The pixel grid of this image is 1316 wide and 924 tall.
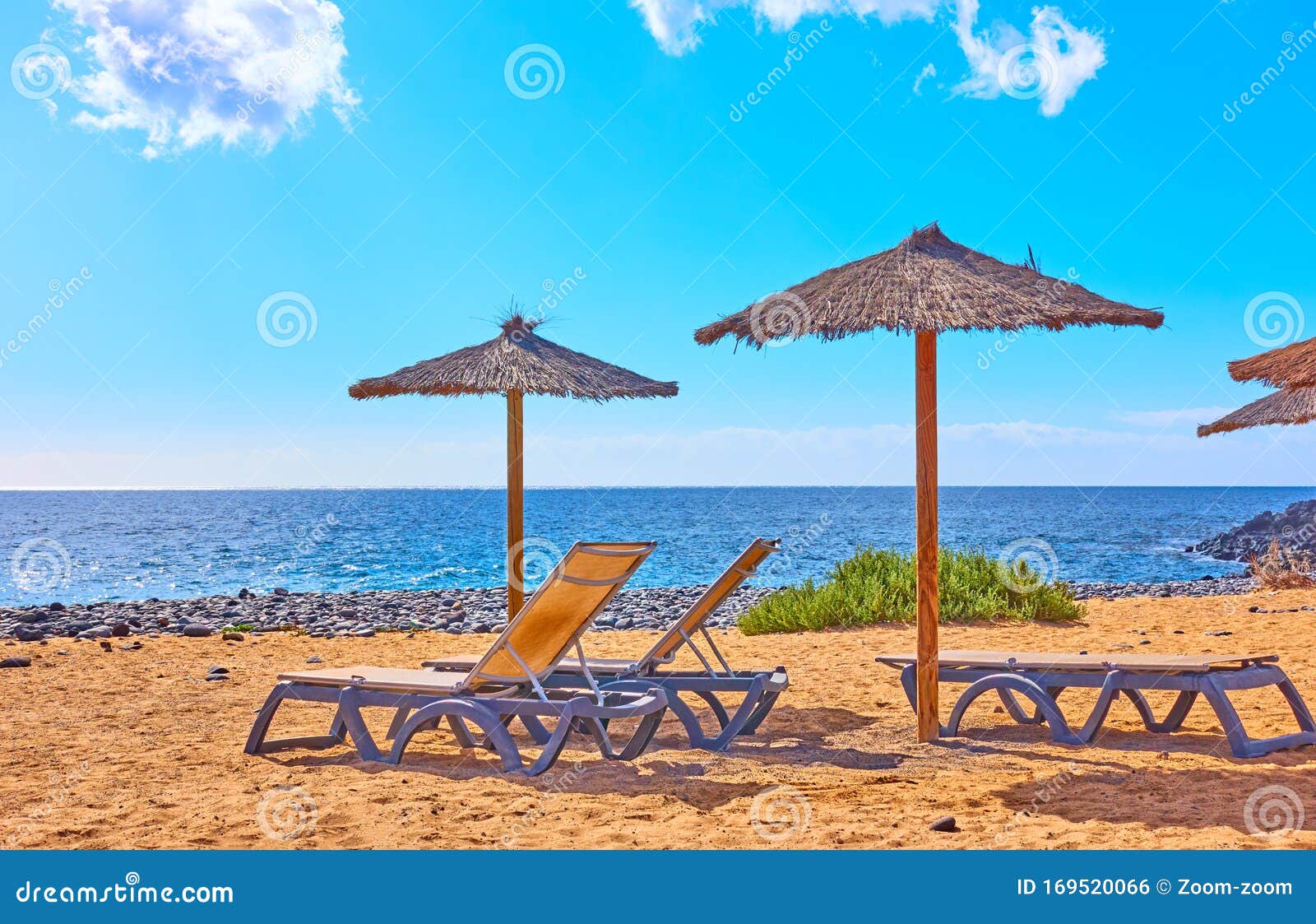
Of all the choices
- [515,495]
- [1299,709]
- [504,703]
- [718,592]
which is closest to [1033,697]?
[1299,709]

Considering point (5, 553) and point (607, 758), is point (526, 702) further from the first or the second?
point (5, 553)

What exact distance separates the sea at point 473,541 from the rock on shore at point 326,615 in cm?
298

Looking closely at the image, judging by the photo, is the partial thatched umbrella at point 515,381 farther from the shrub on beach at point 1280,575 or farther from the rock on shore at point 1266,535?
the rock on shore at point 1266,535

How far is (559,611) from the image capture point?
472 cm

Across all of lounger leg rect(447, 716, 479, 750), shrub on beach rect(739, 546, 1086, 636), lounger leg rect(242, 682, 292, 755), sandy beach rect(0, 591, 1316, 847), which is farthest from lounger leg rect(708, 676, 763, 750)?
shrub on beach rect(739, 546, 1086, 636)

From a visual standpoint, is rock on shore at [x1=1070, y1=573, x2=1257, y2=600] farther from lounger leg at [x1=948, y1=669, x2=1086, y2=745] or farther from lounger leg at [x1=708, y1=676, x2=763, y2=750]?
lounger leg at [x1=708, y1=676, x2=763, y2=750]

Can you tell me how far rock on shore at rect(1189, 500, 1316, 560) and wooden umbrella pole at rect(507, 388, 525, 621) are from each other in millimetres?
28675

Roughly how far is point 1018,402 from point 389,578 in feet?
147

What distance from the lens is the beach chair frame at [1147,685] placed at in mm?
4949

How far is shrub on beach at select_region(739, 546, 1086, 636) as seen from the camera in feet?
34.7

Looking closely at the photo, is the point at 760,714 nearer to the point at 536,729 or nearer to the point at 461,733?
the point at 536,729

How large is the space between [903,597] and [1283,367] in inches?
247

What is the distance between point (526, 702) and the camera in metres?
4.63
